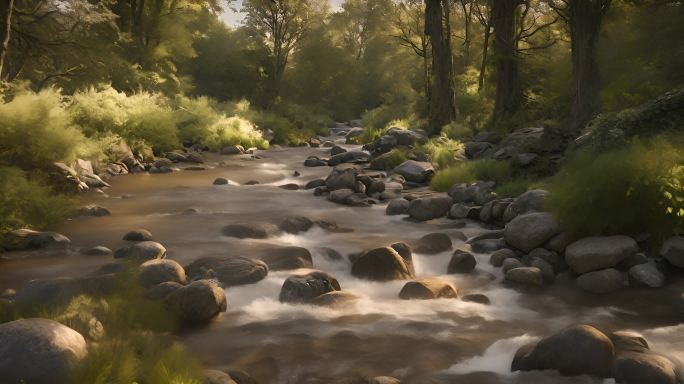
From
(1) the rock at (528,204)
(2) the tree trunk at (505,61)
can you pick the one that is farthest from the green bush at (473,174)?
(2) the tree trunk at (505,61)

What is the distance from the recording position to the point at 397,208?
11609 millimetres

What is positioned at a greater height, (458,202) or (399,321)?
(458,202)

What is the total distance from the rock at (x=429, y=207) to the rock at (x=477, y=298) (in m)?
4.31

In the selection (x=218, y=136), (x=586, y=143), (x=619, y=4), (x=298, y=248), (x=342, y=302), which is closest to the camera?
(x=342, y=302)

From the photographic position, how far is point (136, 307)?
5449 millimetres

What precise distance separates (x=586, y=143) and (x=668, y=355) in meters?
6.39

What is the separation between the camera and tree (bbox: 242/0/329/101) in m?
38.5

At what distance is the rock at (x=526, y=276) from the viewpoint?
23.3ft

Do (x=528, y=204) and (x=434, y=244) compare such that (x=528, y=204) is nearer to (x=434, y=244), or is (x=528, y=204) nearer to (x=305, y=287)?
(x=434, y=244)

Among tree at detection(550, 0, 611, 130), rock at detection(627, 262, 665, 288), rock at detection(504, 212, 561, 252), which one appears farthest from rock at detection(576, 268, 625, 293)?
tree at detection(550, 0, 611, 130)

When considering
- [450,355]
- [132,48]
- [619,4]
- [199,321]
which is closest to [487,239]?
[450,355]

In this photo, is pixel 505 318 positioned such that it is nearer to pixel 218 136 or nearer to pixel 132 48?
pixel 218 136

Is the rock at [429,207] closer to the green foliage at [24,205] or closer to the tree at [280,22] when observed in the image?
the green foliage at [24,205]

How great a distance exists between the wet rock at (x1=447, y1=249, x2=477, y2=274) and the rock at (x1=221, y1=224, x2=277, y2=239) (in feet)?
10.7
